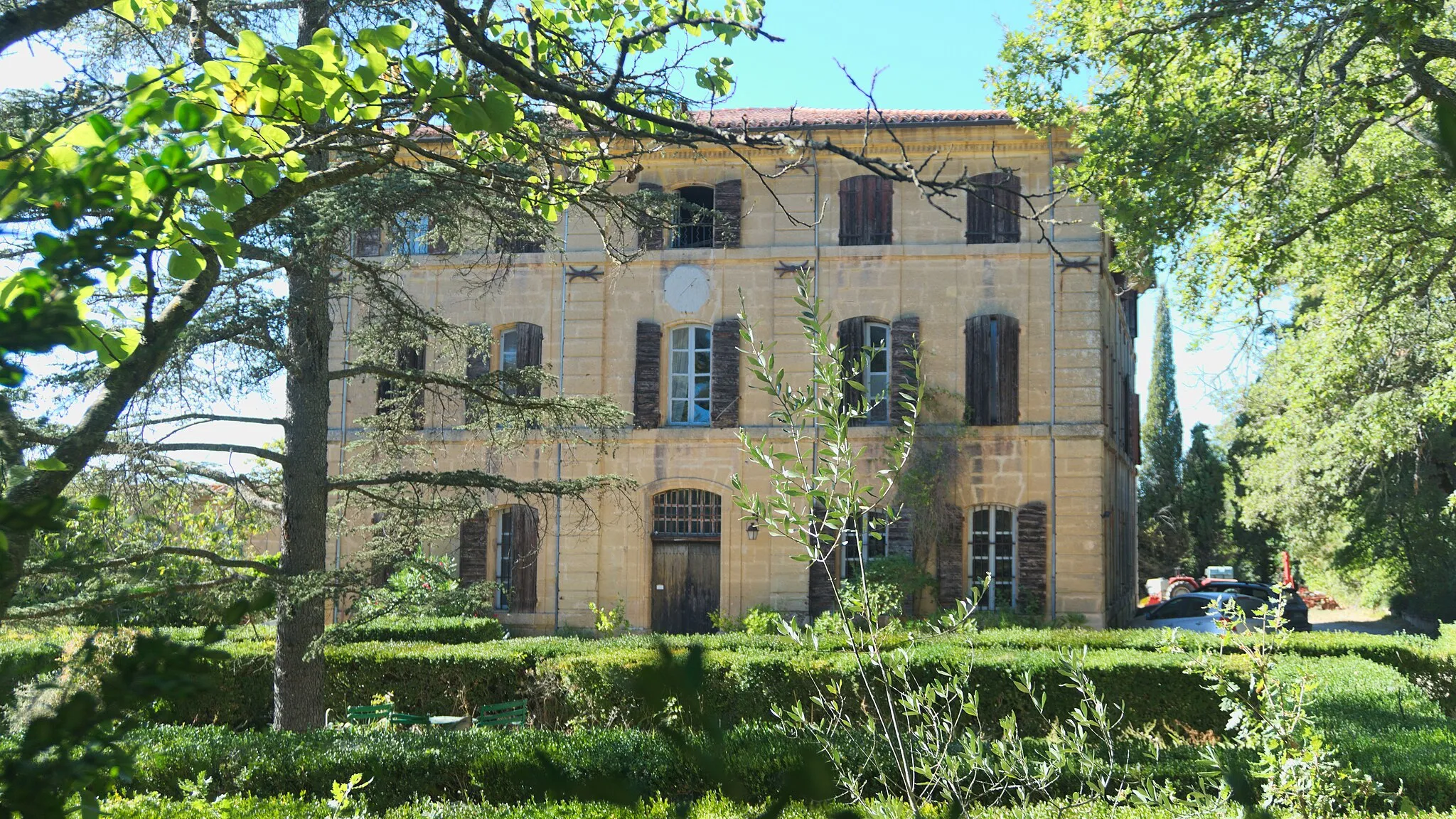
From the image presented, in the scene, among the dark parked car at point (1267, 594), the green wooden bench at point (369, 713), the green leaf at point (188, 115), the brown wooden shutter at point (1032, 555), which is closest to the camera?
the green leaf at point (188, 115)

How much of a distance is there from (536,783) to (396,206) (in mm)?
8061

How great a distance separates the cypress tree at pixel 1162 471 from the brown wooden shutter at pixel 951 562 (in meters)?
19.6

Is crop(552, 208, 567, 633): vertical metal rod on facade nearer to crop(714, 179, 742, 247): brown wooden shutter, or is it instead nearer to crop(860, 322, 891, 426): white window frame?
crop(714, 179, 742, 247): brown wooden shutter

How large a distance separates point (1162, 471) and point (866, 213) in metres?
25.3

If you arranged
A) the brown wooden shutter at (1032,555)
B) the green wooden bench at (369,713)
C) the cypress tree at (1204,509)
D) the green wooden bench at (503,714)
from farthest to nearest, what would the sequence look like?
1. the cypress tree at (1204,509)
2. the brown wooden shutter at (1032,555)
3. the green wooden bench at (503,714)
4. the green wooden bench at (369,713)

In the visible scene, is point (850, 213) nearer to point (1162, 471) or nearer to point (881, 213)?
point (881, 213)

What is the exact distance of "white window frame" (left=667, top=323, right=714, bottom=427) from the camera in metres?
19.5

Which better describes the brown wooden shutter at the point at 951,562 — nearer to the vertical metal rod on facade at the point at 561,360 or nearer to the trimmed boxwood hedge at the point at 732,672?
the trimmed boxwood hedge at the point at 732,672

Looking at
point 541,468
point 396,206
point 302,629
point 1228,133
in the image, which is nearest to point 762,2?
point 396,206

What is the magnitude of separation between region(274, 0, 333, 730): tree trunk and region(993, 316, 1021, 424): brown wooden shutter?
1177 centimetres

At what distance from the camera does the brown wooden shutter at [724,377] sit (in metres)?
19.1

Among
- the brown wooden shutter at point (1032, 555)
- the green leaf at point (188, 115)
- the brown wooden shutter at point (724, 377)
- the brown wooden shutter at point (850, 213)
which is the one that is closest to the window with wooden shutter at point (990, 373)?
the brown wooden shutter at point (1032, 555)

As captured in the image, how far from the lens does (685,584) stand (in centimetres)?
1911

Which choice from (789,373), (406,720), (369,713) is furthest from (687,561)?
Answer: (406,720)
